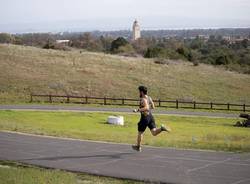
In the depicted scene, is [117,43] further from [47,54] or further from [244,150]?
[244,150]

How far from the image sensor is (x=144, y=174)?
12.2 meters

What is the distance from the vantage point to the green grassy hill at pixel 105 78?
60.4 metres

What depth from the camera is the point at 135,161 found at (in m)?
14.0

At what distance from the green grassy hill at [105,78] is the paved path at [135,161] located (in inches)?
1439

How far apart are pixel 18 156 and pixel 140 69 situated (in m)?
62.2

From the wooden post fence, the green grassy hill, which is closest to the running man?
the wooden post fence

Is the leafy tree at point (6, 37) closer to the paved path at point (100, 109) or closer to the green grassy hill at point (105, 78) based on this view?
the green grassy hill at point (105, 78)

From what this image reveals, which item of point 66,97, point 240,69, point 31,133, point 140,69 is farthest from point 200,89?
point 31,133

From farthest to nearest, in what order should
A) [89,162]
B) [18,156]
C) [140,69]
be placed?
1. [140,69]
2. [18,156]
3. [89,162]

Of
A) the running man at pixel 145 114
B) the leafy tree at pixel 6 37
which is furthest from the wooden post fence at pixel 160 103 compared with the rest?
the leafy tree at pixel 6 37

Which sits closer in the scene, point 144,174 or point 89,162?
point 144,174

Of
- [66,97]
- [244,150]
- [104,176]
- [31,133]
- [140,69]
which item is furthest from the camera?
[140,69]

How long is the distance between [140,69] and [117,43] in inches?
1850

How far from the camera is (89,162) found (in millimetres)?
13938
